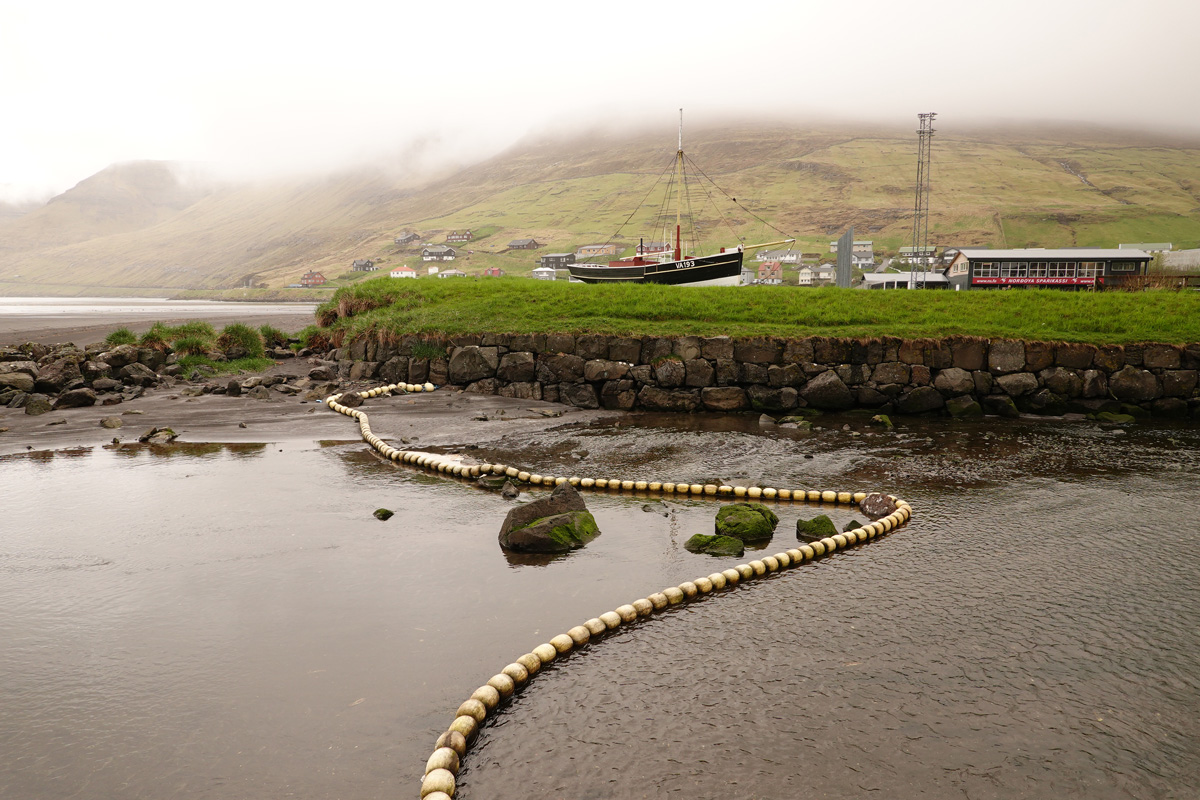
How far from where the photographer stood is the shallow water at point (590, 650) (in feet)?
15.9

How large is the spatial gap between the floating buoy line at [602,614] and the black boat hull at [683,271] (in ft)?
64.4

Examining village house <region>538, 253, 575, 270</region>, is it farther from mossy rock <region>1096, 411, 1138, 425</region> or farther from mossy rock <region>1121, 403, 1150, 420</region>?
mossy rock <region>1096, 411, 1138, 425</region>

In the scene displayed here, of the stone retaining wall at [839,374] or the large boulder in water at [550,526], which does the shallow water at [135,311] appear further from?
the large boulder in water at [550,526]

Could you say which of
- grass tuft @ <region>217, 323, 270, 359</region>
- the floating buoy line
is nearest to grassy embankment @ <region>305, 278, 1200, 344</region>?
grass tuft @ <region>217, 323, 270, 359</region>

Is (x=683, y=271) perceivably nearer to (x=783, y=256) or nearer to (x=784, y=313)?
(x=784, y=313)

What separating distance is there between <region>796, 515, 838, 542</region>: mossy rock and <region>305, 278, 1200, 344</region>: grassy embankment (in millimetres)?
10507

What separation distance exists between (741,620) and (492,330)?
14.9m

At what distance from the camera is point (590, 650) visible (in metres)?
6.54

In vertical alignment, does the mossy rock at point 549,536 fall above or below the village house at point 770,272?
below

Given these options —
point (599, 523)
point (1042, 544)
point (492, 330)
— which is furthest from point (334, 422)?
point (1042, 544)

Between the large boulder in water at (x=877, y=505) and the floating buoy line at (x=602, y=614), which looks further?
the large boulder in water at (x=877, y=505)

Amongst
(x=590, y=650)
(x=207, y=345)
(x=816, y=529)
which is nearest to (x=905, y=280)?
(x=207, y=345)

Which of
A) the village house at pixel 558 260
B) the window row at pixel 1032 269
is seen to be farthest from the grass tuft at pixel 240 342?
the village house at pixel 558 260

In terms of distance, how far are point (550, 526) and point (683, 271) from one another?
26.5m
